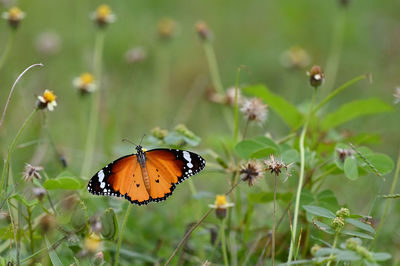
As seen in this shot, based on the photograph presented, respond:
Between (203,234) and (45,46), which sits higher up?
(45,46)

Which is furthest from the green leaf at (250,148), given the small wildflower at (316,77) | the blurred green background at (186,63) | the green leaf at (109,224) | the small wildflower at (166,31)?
the small wildflower at (166,31)

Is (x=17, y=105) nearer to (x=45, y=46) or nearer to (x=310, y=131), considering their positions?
(x=45, y=46)

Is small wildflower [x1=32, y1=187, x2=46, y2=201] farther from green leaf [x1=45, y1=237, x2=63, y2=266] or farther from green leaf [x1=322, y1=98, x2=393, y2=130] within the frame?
green leaf [x1=322, y1=98, x2=393, y2=130]

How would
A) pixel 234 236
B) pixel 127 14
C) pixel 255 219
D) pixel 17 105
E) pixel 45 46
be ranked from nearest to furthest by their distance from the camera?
pixel 234 236, pixel 255 219, pixel 17 105, pixel 45 46, pixel 127 14

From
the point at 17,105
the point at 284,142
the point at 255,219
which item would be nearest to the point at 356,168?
the point at 284,142

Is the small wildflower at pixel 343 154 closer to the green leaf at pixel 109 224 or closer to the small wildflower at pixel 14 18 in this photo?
the green leaf at pixel 109 224

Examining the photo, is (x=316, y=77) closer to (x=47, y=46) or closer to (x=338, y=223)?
(x=338, y=223)
